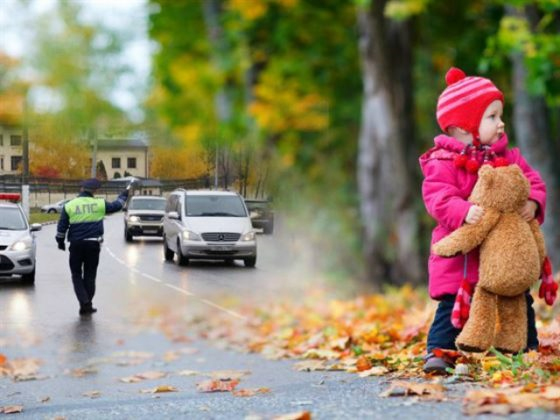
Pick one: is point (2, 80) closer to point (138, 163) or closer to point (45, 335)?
point (138, 163)

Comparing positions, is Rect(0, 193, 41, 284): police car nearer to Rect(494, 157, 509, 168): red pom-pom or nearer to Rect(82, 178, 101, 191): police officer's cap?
Rect(82, 178, 101, 191): police officer's cap

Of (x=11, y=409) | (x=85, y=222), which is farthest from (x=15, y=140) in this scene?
(x=11, y=409)

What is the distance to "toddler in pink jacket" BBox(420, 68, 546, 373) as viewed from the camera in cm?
421

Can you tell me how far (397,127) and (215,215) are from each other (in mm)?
5879

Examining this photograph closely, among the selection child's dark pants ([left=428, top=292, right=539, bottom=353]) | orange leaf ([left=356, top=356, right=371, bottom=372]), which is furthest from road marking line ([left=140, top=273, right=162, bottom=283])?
child's dark pants ([left=428, top=292, right=539, bottom=353])

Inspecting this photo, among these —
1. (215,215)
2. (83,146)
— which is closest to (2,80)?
(83,146)

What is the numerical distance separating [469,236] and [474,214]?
0.09m

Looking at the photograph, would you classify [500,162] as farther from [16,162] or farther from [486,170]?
[16,162]

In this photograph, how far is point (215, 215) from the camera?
5.09m

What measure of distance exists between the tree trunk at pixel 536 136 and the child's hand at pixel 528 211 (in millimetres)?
7789

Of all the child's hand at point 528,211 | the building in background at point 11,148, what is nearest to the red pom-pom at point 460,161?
the child's hand at point 528,211

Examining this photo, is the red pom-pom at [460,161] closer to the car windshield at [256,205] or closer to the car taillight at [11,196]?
the car windshield at [256,205]

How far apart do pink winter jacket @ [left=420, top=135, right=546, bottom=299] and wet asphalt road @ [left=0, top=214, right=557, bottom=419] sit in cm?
56

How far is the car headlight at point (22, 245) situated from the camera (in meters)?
4.80
